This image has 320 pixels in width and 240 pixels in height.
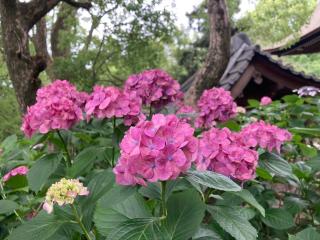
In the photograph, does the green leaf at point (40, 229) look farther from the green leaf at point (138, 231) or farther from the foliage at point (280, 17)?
the foliage at point (280, 17)

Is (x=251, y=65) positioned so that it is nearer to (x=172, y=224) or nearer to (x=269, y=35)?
(x=269, y=35)

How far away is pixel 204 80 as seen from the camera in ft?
12.6

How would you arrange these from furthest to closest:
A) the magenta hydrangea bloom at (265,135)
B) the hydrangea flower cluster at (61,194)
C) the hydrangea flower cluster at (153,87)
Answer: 1. the hydrangea flower cluster at (153,87)
2. the magenta hydrangea bloom at (265,135)
3. the hydrangea flower cluster at (61,194)

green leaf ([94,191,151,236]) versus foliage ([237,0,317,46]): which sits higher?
foliage ([237,0,317,46])

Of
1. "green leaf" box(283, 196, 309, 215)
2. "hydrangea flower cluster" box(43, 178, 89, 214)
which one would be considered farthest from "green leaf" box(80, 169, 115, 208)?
"green leaf" box(283, 196, 309, 215)

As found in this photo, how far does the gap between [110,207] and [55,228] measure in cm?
16

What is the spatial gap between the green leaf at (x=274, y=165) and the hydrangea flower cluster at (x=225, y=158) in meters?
0.28

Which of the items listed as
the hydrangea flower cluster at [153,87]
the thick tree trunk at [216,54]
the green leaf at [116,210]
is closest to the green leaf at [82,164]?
the green leaf at [116,210]

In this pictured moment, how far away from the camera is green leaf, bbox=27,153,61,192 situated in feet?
5.27

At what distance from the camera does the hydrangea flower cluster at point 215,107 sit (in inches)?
98.6

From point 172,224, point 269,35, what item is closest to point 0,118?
point 269,35

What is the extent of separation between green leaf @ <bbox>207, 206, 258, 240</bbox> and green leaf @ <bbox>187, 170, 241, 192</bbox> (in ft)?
0.41

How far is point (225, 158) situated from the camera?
1190mm

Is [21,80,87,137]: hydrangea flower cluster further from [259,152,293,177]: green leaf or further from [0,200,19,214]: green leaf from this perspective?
[259,152,293,177]: green leaf
